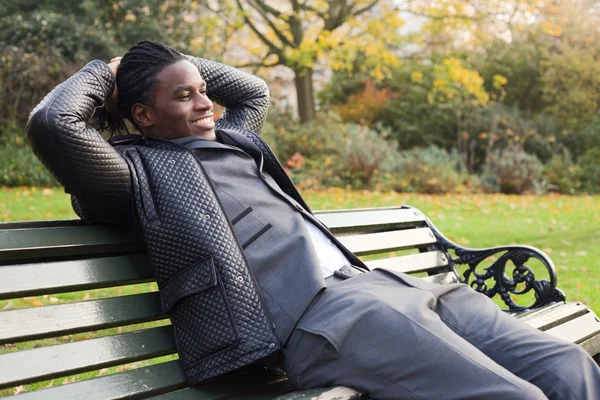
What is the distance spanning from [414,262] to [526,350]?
140cm

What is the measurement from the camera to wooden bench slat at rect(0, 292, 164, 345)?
7.34 feet

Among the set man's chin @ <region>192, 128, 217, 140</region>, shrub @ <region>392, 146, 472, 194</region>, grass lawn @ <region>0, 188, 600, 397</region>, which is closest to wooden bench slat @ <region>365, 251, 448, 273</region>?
man's chin @ <region>192, 128, 217, 140</region>

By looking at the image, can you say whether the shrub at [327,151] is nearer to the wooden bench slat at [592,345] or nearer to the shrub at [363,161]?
the shrub at [363,161]

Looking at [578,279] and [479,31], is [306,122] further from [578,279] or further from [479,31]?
[578,279]

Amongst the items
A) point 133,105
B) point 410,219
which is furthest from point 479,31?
point 133,105

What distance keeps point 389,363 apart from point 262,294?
1.56ft

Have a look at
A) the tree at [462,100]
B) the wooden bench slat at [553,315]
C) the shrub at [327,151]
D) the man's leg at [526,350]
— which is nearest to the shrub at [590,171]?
the tree at [462,100]

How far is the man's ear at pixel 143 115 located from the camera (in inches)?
110

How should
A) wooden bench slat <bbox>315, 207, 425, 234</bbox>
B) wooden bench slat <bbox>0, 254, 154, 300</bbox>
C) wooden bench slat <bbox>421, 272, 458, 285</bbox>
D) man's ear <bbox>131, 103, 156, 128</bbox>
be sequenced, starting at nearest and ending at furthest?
wooden bench slat <bbox>0, 254, 154, 300</bbox>, man's ear <bbox>131, 103, 156, 128</bbox>, wooden bench slat <bbox>315, 207, 425, 234</bbox>, wooden bench slat <bbox>421, 272, 458, 285</bbox>

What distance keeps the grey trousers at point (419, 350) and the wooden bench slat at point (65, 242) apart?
755mm

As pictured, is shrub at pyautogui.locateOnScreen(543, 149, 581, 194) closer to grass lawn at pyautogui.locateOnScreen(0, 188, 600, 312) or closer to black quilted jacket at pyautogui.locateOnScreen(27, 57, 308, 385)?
grass lawn at pyautogui.locateOnScreen(0, 188, 600, 312)

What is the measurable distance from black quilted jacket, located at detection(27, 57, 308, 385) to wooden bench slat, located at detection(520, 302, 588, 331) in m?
1.48

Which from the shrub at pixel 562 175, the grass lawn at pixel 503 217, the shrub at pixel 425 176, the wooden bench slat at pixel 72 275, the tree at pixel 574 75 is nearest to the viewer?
the wooden bench slat at pixel 72 275

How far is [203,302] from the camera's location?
239 cm
